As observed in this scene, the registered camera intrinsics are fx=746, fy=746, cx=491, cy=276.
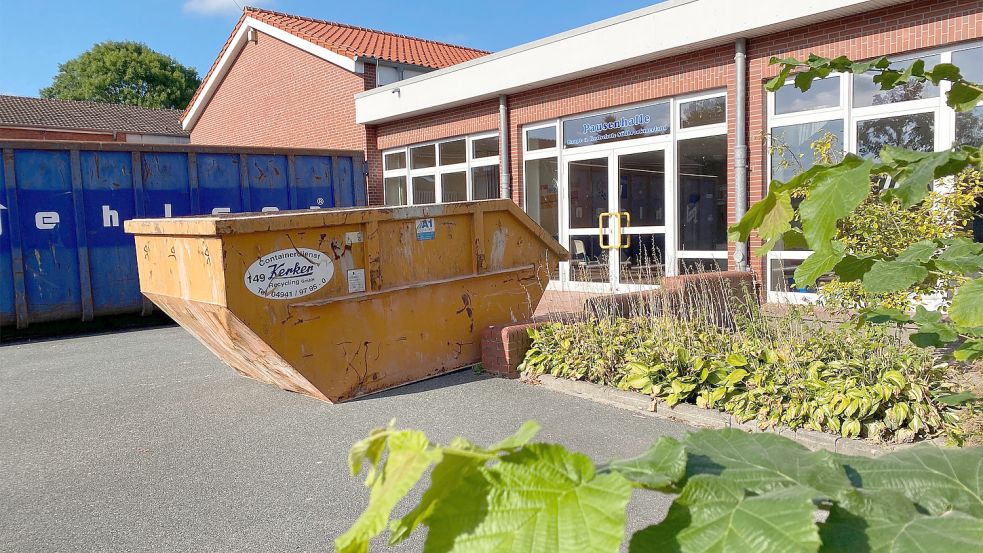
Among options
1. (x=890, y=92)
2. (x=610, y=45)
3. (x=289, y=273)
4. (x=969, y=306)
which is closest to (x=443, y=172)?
(x=610, y=45)

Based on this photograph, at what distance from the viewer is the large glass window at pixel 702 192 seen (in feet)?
37.4

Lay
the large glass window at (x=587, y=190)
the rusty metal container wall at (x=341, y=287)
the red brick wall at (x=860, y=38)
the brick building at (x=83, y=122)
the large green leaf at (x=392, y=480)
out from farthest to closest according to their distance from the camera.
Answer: the brick building at (x=83, y=122) → the large glass window at (x=587, y=190) → the red brick wall at (x=860, y=38) → the rusty metal container wall at (x=341, y=287) → the large green leaf at (x=392, y=480)

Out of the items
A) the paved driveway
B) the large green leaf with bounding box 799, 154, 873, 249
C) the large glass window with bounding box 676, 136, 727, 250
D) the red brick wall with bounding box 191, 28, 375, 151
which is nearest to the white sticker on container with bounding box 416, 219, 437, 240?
the paved driveway

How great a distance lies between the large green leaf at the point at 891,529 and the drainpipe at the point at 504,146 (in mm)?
13787

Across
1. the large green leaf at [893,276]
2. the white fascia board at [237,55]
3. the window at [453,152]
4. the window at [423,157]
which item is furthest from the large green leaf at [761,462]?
the white fascia board at [237,55]

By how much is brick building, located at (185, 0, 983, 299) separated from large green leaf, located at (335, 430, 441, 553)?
7.65 m

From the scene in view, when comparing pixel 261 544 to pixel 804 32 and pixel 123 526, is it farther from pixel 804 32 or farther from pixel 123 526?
pixel 804 32

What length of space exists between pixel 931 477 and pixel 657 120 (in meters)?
11.9

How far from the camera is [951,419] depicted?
4.87 m

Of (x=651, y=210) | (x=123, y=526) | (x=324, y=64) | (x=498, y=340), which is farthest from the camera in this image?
(x=324, y=64)

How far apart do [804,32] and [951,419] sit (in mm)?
6901

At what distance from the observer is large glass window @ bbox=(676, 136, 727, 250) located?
11414mm

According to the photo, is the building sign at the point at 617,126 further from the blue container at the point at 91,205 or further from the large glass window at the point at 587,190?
the blue container at the point at 91,205

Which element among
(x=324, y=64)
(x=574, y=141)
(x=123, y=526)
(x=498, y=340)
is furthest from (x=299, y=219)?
(x=324, y=64)
